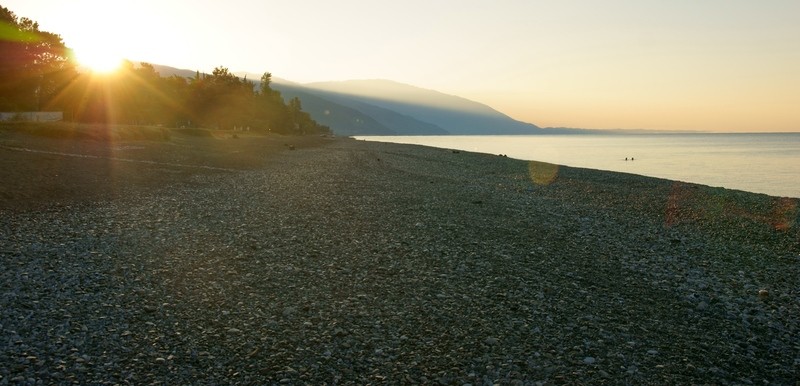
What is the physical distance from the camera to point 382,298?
1231 centimetres

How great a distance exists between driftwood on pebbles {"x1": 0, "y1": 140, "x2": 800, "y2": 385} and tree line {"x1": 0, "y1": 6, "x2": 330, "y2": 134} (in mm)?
60915

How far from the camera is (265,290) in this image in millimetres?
12602

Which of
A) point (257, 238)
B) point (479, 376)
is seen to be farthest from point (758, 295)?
point (257, 238)

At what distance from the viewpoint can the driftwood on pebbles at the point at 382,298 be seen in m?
8.88

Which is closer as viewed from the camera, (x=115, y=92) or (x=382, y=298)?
(x=382, y=298)

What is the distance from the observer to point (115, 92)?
95.4 meters

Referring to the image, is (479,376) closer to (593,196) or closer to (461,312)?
(461,312)

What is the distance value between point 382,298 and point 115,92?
99.7 metres

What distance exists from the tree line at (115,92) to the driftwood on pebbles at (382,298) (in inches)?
2398

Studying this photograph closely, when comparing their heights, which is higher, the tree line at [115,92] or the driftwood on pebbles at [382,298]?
the tree line at [115,92]

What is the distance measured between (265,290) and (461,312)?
15.4ft

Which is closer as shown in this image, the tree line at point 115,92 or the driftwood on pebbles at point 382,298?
the driftwood on pebbles at point 382,298

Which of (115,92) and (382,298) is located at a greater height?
(115,92)

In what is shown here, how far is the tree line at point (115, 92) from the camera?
69.8 meters
